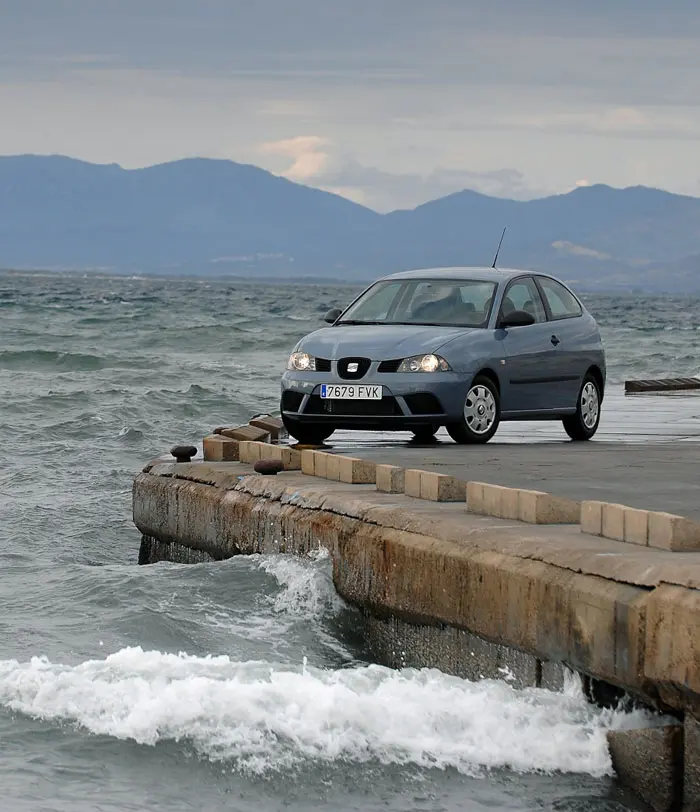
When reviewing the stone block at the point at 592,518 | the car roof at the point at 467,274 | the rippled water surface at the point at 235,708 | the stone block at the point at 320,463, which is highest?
the car roof at the point at 467,274

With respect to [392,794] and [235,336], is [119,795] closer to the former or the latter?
[392,794]

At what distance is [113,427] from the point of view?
74.8 ft

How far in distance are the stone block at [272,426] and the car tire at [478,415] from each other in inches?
54.7

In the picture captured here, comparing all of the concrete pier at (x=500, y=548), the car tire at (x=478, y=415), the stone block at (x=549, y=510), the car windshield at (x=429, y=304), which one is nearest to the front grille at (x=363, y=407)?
the concrete pier at (x=500, y=548)

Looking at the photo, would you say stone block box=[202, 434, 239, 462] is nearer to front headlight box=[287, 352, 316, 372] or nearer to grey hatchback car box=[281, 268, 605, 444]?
grey hatchback car box=[281, 268, 605, 444]

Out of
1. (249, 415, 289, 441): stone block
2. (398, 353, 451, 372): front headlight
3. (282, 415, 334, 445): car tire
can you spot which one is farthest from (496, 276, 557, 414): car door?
(249, 415, 289, 441): stone block

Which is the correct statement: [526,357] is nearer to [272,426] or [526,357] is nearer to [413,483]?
[272,426]

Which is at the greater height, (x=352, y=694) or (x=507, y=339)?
(x=507, y=339)

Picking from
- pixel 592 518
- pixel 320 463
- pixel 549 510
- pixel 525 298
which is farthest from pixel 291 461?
pixel 525 298

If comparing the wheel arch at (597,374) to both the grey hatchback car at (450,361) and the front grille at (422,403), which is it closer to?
the grey hatchback car at (450,361)

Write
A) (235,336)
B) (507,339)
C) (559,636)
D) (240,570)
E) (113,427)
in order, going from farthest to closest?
(235,336)
(113,427)
(507,339)
(240,570)
(559,636)

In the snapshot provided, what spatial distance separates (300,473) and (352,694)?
11.9 feet

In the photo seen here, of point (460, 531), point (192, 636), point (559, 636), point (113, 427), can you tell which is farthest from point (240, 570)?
point (113, 427)

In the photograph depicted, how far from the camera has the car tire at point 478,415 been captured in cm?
1309
